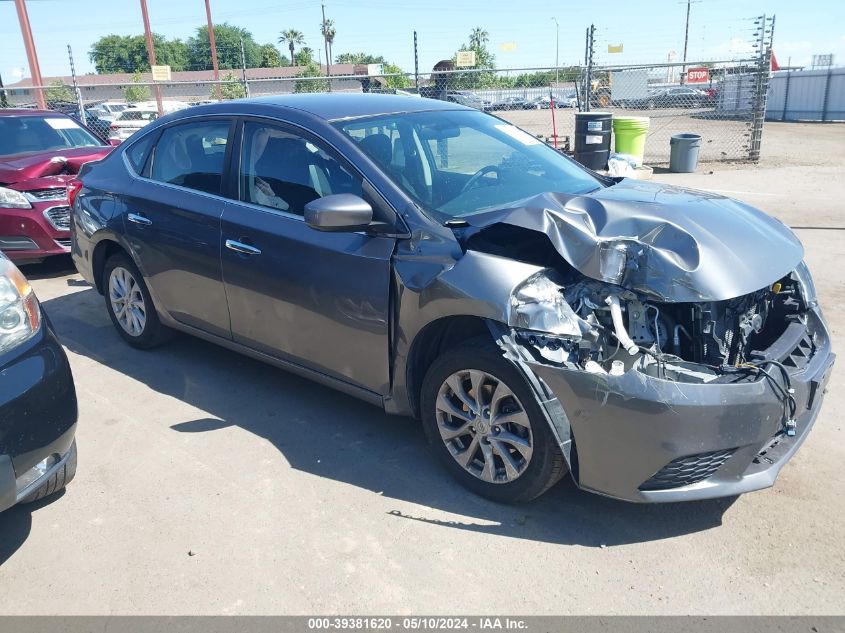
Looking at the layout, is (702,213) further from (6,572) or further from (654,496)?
(6,572)

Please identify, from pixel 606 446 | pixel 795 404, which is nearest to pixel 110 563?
pixel 606 446

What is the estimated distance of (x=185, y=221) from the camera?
4.34 metres

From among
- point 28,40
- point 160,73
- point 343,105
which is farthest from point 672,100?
point 343,105

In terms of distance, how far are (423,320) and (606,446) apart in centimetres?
100

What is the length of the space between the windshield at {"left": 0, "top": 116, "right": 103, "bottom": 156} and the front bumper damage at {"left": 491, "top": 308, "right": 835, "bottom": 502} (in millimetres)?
7417

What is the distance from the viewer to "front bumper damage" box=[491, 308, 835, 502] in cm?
264

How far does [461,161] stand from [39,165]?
17.7 ft

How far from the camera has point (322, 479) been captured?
11.4 ft

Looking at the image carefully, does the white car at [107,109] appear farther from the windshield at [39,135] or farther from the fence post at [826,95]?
the fence post at [826,95]

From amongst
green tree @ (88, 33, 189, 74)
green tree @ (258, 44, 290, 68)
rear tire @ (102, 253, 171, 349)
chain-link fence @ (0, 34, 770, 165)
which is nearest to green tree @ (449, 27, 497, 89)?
chain-link fence @ (0, 34, 770, 165)

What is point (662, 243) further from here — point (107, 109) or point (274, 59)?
point (274, 59)

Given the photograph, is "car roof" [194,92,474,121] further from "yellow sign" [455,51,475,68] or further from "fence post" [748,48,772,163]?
"fence post" [748,48,772,163]

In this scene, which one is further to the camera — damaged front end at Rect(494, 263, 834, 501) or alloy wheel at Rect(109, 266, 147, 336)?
alloy wheel at Rect(109, 266, 147, 336)

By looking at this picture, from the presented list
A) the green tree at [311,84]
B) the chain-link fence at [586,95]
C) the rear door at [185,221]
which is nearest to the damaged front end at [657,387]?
the rear door at [185,221]
